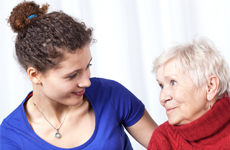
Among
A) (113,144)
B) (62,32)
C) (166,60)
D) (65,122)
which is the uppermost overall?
(62,32)

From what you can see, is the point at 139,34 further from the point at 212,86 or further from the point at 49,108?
the point at 212,86

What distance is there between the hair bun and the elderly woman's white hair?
63 cm

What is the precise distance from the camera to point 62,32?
1.49 metres

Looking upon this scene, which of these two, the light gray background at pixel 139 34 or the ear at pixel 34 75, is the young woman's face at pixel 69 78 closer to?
the ear at pixel 34 75

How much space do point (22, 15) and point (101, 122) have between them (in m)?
0.68

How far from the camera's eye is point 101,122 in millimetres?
1797

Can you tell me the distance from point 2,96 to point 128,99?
1.15 metres

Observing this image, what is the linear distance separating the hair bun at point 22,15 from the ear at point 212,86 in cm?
85

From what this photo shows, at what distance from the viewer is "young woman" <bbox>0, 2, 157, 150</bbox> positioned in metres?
1.49

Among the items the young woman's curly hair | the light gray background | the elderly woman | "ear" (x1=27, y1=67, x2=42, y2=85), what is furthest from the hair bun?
the light gray background

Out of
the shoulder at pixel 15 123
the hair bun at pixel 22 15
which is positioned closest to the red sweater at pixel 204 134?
the shoulder at pixel 15 123

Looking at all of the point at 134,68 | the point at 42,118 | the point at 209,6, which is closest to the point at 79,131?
the point at 42,118

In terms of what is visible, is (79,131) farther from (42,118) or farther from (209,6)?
(209,6)

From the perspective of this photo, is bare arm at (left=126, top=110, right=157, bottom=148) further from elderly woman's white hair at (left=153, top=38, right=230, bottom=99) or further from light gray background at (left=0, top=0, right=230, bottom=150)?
light gray background at (left=0, top=0, right=230, bottom=150)
